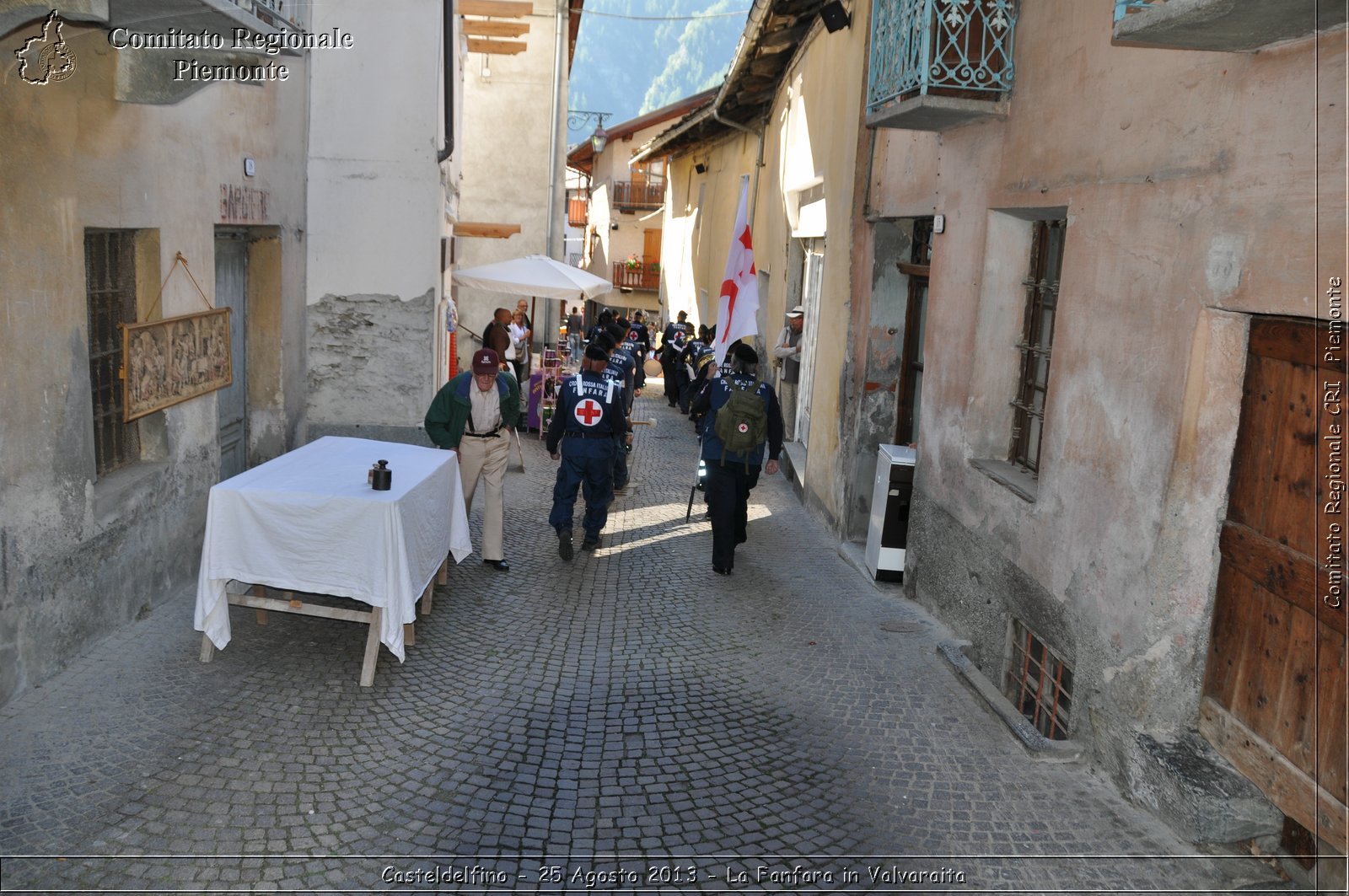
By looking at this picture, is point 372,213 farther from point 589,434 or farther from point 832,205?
point 832,205

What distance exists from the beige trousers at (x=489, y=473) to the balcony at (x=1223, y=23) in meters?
5.73

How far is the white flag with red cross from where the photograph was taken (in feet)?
36.3

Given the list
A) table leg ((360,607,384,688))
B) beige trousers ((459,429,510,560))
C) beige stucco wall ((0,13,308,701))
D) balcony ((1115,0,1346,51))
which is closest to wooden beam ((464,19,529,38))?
beige stucco wall ((0,13,308,701))

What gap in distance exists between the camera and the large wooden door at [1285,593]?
4234 mm

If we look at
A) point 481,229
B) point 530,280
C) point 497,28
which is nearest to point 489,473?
point 530,280

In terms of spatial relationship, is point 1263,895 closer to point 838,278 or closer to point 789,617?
point 789,617

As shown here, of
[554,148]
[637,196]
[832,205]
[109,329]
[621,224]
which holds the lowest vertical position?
[109,329]

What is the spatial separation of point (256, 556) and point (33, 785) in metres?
1.75

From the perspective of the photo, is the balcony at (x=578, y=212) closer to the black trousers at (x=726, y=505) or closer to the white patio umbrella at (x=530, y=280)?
→ the white patio umbrella at (x=530, y=280)

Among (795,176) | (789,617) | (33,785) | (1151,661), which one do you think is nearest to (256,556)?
(33,785)

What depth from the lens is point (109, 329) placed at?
704 cm

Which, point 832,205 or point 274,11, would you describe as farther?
point 832,205

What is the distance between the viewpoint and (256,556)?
6.34m

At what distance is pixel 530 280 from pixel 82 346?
314 inches
